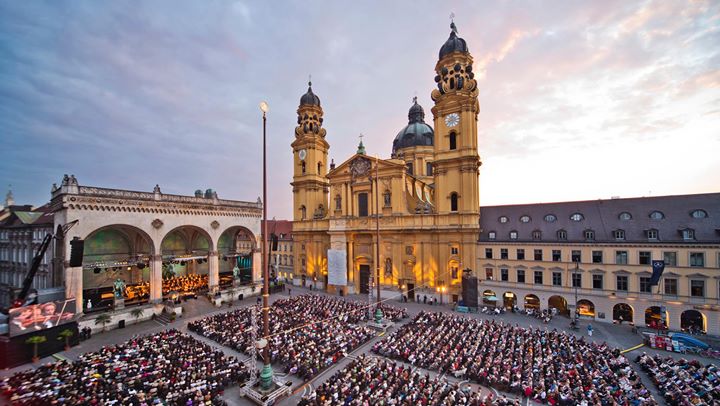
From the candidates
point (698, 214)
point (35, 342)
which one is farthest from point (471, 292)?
point (35, 342)

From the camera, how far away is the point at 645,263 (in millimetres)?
27000

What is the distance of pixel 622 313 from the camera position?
28094mm

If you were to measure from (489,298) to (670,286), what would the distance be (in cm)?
1543

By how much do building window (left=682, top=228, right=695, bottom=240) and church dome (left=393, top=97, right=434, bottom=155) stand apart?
112 ft

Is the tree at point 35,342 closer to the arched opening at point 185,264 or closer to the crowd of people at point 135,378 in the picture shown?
the crowd of people at point 135,378

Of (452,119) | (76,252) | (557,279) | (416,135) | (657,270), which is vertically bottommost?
(557,279)

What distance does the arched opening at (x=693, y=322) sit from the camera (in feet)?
81.2

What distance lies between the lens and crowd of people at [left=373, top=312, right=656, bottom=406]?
14.8 metres

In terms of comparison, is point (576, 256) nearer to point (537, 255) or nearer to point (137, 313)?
point (537, 255)

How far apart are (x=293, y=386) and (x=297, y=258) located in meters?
32.3

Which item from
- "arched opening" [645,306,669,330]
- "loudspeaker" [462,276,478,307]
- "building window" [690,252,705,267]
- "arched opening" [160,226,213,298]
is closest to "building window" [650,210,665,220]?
"building window" [690,252,705,267]

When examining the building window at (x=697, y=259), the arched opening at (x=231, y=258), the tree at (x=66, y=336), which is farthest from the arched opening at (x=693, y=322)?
the tree at (x=66, y=336)

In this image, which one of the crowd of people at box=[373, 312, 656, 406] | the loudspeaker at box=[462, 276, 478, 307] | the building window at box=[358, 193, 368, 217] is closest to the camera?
the crowd of people at box=[373, 312, 656, 406]

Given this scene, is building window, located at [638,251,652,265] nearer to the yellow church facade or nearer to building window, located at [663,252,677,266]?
building window, located at [663,252,677,266]
